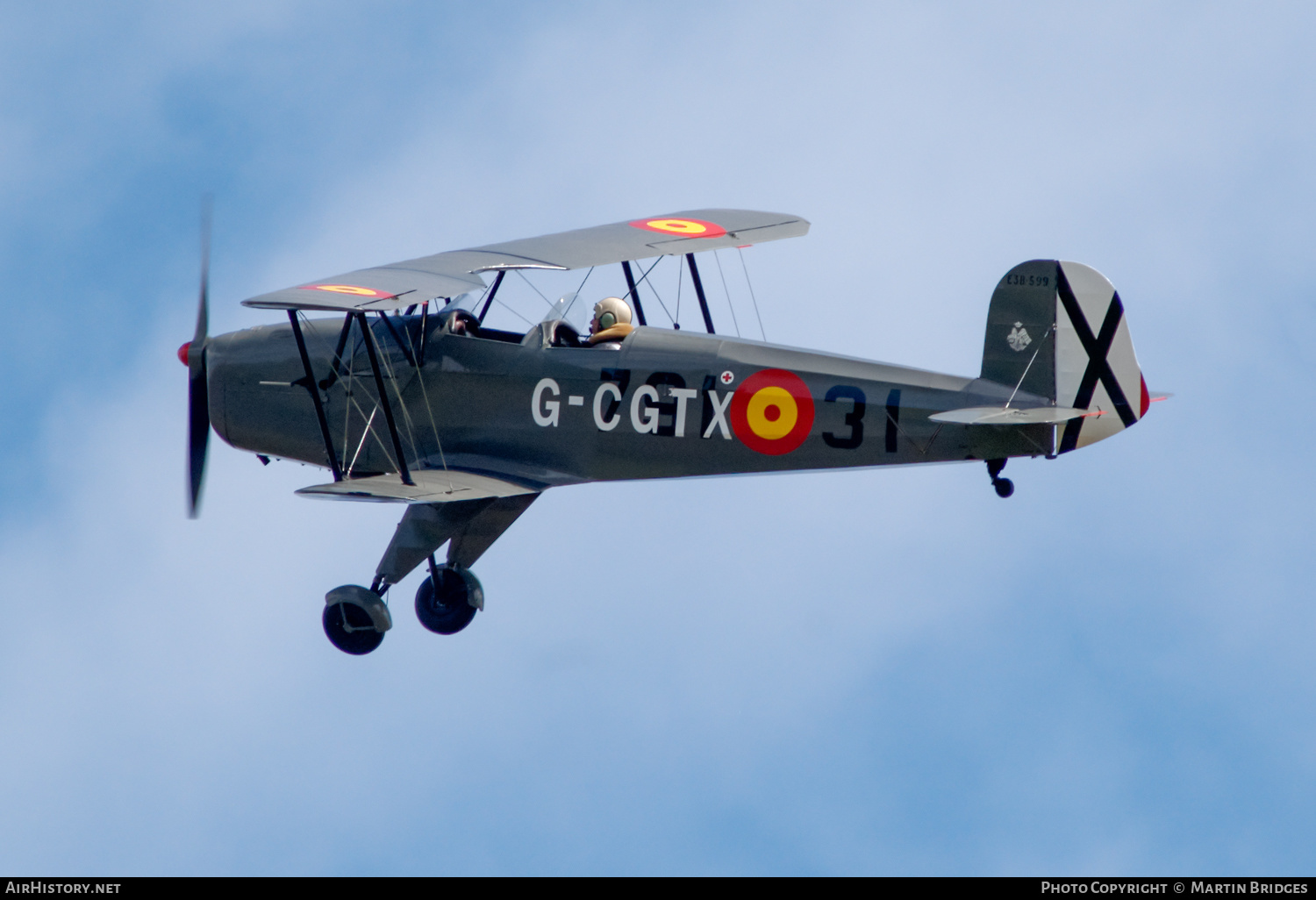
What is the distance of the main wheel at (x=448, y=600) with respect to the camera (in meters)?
16.5

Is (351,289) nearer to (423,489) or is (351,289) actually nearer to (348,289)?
(348,289)

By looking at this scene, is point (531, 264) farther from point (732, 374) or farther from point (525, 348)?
point (732, 374)

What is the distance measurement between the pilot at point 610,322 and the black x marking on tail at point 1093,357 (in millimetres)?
3698

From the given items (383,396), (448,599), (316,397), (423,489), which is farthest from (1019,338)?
(316,397)

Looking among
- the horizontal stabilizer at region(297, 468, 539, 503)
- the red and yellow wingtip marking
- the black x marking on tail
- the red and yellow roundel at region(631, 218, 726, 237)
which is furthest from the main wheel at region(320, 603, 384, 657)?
the black x marking on tail

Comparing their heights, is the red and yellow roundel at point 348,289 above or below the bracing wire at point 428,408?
above

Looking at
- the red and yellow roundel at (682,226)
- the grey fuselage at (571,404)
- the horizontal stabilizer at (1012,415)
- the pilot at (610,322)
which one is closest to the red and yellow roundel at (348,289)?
the grey fuselage at (571,404)

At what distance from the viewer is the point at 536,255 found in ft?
52.1

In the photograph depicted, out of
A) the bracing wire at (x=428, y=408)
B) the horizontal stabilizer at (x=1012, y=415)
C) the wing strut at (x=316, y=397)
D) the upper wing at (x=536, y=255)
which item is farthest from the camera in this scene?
the bracing wire at (x=428, y=408)

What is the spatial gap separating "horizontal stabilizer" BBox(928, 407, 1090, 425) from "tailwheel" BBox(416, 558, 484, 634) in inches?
183

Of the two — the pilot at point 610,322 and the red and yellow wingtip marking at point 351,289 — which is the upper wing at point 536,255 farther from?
the pilot at point 610,322

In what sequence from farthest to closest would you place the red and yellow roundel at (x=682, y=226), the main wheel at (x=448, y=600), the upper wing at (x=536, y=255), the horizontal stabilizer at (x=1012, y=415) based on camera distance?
the red and yellow roundel at (x=682, y=226) < the main wheel at (x=448, y=600) < the upper wing at (x=536, y=255) < the horizontal stabilizer at (x=1012, y=415)

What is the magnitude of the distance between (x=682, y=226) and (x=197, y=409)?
15.6 ft

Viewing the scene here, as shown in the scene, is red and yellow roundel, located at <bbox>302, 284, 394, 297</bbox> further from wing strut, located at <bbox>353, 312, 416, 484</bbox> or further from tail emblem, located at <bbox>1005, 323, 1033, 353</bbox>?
tail emblem, located at <bbox>1005, 323, 1033, 353</bbox>
